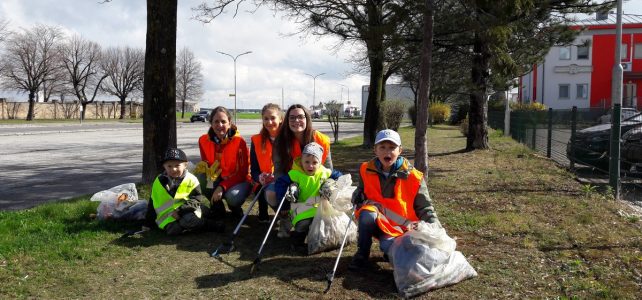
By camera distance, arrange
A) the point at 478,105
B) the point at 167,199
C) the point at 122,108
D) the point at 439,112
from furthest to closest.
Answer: the point at 122,108, the point at 439,112, the point at 478,105, the point at 167,199

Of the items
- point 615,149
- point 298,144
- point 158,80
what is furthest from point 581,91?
point 298,144

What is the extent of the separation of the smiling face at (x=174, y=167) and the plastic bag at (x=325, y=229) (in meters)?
1.52

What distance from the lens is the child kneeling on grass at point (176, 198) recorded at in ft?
18.1

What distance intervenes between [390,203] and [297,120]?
4.79 ft

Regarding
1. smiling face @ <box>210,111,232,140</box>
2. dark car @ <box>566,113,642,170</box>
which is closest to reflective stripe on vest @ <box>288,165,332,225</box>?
smiling face @ <box>210,111,232,140</box>

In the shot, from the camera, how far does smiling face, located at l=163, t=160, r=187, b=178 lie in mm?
5480

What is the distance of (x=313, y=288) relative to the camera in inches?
163

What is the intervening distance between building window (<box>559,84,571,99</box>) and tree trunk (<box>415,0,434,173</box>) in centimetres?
3912

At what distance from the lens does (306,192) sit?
5.22 m

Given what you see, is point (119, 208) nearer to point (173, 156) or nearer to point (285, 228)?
point (173, 156)

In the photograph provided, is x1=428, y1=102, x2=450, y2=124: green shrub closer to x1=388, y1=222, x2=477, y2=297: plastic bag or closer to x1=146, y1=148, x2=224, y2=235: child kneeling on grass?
x1=146, y1=148, x2=224, y2=235: child kneeling on grass

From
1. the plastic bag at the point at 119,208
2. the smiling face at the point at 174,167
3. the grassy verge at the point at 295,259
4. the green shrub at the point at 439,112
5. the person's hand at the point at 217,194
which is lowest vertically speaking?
the grassy verge at the point at 295,259

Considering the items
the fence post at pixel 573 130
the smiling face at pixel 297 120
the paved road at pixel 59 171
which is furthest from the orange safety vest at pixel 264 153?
the fence post at pixel 573 130

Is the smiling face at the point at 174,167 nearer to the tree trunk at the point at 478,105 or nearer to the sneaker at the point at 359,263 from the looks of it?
the sneaker at the point at 359,263
